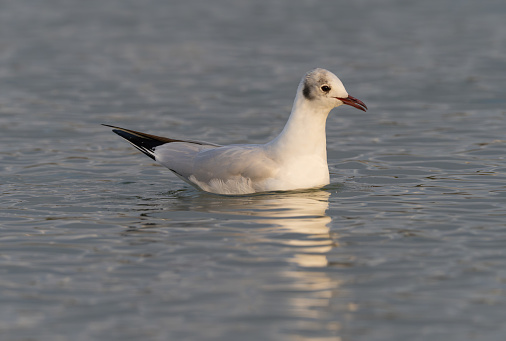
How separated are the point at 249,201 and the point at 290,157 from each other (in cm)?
75

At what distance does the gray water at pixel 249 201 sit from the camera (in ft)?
22.3

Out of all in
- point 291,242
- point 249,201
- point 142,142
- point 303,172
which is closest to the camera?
point 291,242

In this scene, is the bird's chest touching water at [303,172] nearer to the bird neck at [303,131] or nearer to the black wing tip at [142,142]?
the bird neck at [303,131]

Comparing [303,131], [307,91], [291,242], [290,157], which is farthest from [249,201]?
[291,242]

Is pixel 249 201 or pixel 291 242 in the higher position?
pixel 249 201

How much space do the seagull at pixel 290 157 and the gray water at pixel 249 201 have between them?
183mm

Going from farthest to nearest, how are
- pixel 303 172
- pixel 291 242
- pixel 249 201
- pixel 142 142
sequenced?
1. pixel 142 142
2. pixel 303 172
3. pixel 249 201
4. pixel 291 242

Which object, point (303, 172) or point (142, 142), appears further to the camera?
point (142, 142)

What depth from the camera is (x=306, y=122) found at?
10.7 m

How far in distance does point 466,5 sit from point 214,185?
2109 centimetres

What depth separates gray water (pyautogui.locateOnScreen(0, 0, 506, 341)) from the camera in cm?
679

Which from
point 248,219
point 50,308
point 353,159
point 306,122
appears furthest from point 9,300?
point 353,159

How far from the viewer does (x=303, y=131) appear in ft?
35.1

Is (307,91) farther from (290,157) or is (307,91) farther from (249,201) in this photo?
(249,201)
